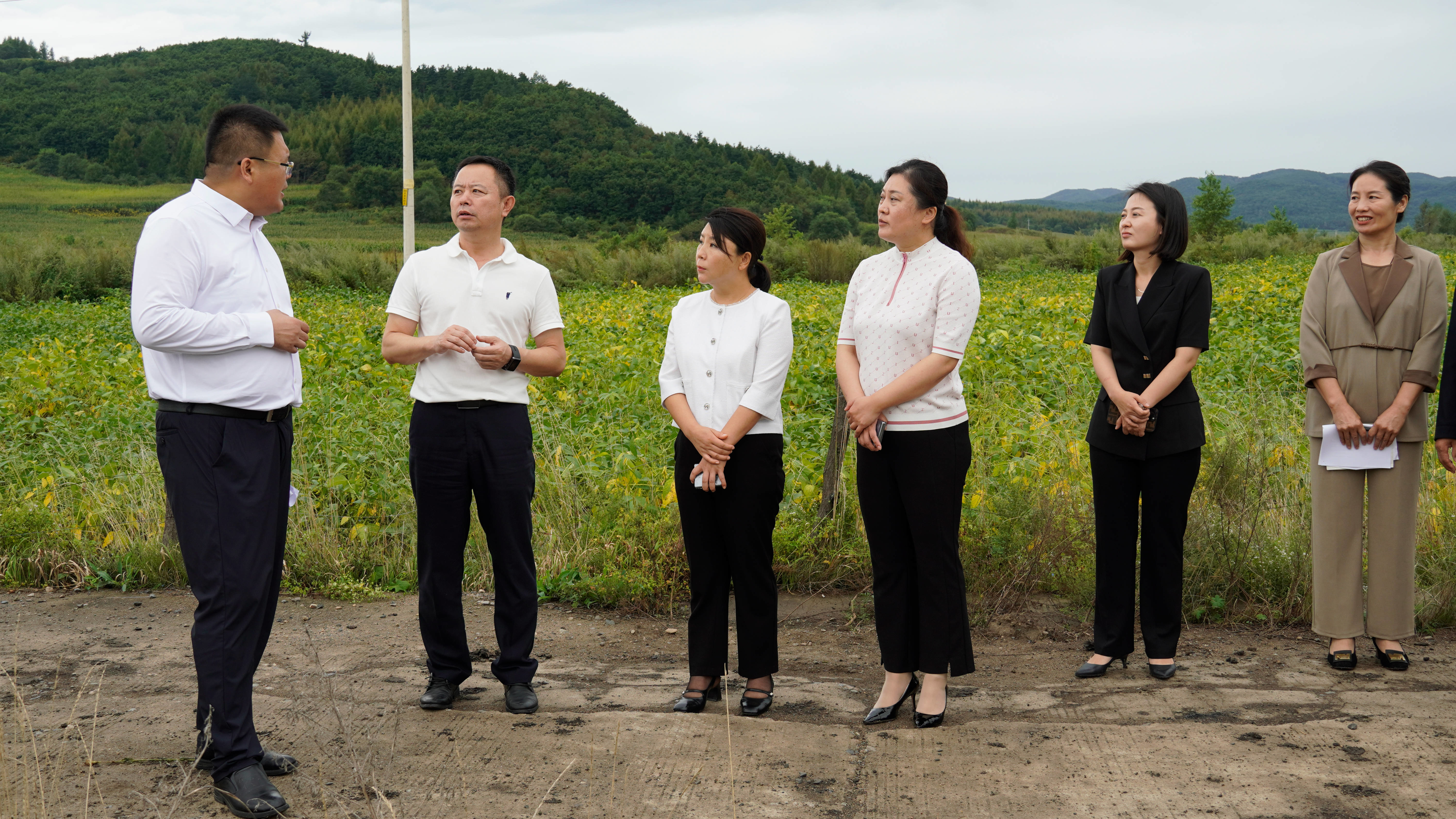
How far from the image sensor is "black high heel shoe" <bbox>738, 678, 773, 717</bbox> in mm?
3727

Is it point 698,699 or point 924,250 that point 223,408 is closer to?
point 698,699

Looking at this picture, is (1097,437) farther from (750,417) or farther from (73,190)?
(73,190)

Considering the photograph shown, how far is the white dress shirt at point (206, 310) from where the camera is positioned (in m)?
2.92

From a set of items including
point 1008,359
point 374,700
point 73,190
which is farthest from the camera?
point 73,190

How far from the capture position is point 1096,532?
13.9 feet

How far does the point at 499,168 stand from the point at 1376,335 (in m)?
3.45

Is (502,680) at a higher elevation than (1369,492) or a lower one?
lower

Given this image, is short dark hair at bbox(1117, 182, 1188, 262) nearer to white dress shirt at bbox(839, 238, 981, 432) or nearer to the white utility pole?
white dress shirt at bbox(839, 238, 981, 432)

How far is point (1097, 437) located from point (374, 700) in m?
2.91

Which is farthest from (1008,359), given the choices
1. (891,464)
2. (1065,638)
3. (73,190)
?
(73,190)

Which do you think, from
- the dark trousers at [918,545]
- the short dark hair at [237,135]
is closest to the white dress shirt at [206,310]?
the short dark hair at [237,135]

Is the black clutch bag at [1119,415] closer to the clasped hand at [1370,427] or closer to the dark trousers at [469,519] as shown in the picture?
the clasped hand at [1370,427]

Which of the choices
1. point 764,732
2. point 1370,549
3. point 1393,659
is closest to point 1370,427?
point 1370,549

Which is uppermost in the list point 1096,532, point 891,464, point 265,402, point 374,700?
point 265,402
